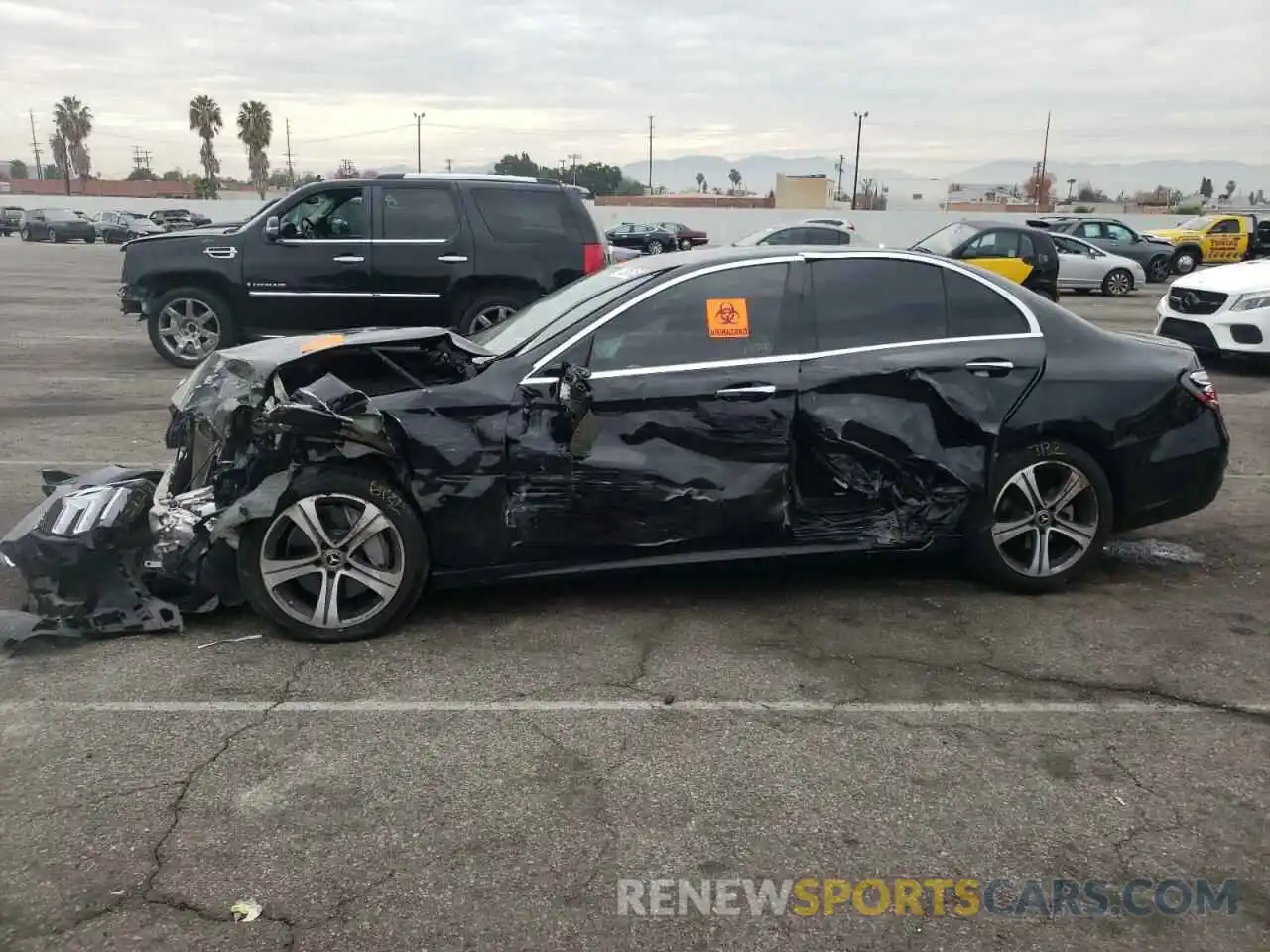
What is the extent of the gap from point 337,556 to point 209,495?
92cm

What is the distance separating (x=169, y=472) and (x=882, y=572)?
365cm

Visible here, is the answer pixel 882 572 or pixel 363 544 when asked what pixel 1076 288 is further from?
pixel 363 544

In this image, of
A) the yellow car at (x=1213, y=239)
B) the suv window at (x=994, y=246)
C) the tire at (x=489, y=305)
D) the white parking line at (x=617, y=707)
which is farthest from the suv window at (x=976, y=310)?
the yellow car at (x=1213, y=239)

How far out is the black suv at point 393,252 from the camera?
10750mm

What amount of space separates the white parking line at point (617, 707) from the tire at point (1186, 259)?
2917 cm

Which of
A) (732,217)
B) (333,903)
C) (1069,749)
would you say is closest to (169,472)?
Answer: (333,903)

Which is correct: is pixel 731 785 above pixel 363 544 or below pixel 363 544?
below

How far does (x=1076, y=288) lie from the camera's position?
82.9 feet

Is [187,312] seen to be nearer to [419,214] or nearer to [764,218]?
[419,214]

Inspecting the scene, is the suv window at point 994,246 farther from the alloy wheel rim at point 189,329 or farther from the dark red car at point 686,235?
the dark red car at point 686,235

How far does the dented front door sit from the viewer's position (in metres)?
4.65

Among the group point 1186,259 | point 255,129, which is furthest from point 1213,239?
point 255,129

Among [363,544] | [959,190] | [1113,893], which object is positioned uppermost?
[959,190]

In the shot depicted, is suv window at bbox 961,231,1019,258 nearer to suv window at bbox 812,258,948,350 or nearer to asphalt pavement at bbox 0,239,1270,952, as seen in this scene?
asphalt pavement at bbox 0,239,1270,952
